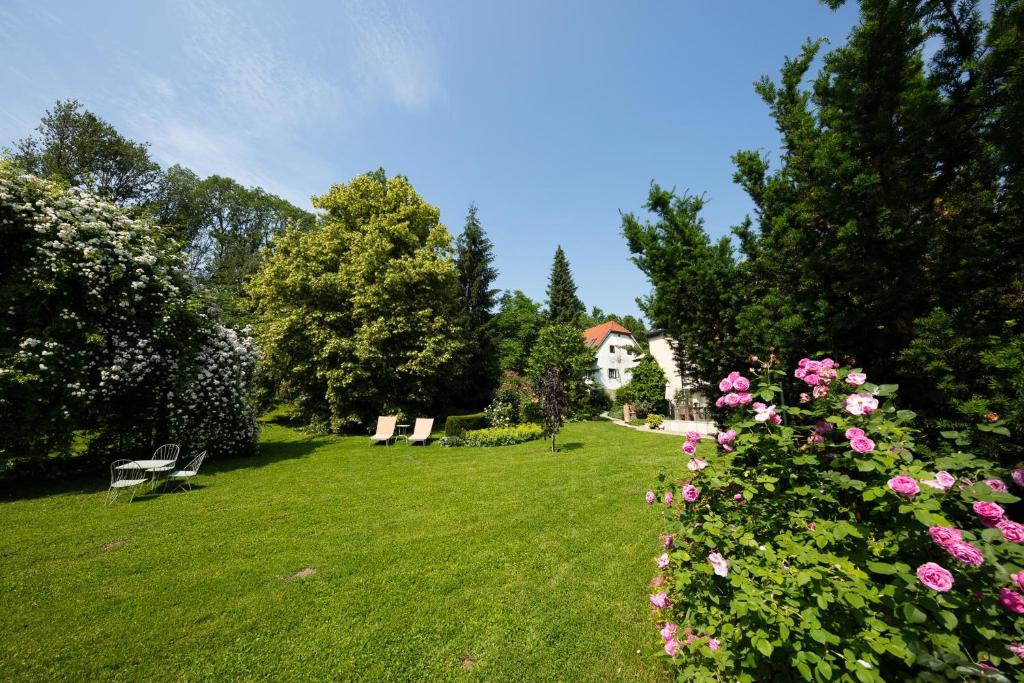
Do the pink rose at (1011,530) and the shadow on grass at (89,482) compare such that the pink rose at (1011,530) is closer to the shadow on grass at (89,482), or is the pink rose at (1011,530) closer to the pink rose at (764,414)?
the pink rose at (764,414)

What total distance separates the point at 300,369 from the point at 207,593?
1469cm

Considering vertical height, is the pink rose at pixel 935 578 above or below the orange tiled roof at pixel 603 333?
below

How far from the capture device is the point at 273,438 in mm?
16672

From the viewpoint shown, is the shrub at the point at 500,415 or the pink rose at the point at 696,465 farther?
the shrub at the point at 500,415

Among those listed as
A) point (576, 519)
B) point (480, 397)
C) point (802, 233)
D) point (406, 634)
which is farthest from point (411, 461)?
→ point (480, 397)

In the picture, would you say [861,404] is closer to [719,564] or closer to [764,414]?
[764,414]

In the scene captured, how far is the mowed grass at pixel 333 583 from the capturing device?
319 cm

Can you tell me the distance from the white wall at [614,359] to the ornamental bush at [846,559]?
31853 mm

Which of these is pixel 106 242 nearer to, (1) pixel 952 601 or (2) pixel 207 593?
(2) pixel 207 593

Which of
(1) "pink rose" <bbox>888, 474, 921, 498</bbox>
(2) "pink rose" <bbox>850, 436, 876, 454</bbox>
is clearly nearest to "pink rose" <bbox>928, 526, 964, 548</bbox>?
(1) "pink rose" <bbox>888, 474, 921, 498</bbox>

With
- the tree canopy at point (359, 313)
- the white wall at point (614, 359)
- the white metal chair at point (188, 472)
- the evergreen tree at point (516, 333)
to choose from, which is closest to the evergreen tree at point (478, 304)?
the evergreen tree at point (516, 333)

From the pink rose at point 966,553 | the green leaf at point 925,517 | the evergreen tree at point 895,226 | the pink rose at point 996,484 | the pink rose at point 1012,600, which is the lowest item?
the pink rose at point 1012,600

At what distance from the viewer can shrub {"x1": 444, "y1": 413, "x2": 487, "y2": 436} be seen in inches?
597

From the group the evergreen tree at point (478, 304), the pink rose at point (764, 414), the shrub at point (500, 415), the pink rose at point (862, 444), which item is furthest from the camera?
the evergreen tree at point (478, 304)
